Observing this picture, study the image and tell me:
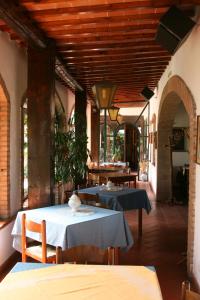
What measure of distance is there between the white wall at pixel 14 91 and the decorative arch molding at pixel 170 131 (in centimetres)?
231

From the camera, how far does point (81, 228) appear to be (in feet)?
11.0

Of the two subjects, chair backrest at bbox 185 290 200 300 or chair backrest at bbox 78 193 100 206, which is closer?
chair backrest at bbox 185 290 200 300

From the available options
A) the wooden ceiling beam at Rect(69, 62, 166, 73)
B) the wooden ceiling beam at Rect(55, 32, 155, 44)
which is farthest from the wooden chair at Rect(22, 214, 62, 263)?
the wooden ceiling beam at Rect(69, 62, 166, 73)

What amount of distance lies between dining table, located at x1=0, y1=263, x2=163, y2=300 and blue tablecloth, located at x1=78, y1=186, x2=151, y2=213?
2.78 metres

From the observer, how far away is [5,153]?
433cm

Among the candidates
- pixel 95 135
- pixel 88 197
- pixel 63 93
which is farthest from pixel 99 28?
pixel 95 135

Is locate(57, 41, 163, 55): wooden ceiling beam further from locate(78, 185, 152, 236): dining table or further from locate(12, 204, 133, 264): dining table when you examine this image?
locate(12, 204, 133, 264): dining table

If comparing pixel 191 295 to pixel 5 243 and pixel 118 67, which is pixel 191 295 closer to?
pixel 5 243

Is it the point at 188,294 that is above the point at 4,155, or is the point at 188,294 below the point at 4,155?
below

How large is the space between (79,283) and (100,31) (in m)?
3.18

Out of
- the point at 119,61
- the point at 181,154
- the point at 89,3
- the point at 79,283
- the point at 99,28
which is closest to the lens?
the point at 79,283

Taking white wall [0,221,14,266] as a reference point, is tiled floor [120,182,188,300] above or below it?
below

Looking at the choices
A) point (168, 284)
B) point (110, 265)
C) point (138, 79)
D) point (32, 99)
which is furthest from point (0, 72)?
point (138, 79)

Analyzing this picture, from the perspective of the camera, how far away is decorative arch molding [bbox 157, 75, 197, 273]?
3.83m
